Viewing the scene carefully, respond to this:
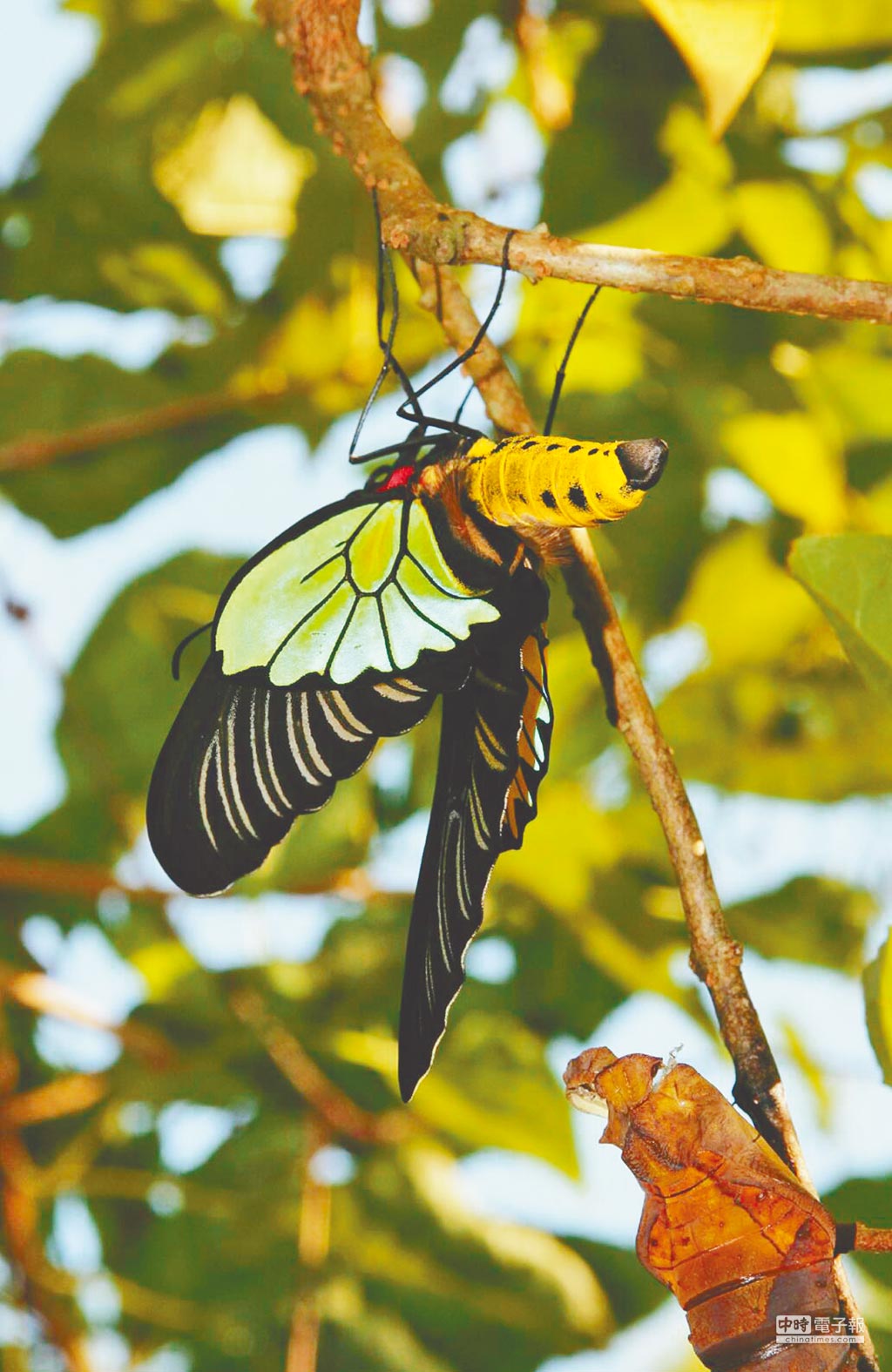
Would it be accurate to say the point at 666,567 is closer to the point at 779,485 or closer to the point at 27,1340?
the point at 779,485

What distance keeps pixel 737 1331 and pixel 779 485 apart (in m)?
0.95

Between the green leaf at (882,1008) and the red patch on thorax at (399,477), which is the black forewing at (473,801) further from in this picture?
the green leaf at (882,1008)

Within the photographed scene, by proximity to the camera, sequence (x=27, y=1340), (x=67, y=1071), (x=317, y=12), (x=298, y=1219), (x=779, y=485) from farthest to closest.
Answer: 1. (x=67, y=1071)
2. (x=27, y=1340)
3. (x=298, y=1219)
4. (x=779, y=485)
5. (x=317, y=12)

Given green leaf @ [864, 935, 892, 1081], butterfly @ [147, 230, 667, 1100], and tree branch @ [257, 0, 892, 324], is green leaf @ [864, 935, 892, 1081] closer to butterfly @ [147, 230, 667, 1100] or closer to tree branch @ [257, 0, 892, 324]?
butterfly @ [147, 230, 667, 1100]

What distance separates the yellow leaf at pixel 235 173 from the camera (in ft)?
5.08

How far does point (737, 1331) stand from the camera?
2.10 ft

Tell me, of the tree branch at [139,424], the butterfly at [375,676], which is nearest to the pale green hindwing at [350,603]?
the butterfly at [375,676]

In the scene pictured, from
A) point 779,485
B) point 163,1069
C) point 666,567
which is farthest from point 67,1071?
point 779,485

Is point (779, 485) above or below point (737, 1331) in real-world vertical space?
above

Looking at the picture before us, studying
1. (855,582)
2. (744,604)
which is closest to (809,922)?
(744,604)

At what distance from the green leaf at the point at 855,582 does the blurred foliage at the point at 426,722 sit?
49 cm

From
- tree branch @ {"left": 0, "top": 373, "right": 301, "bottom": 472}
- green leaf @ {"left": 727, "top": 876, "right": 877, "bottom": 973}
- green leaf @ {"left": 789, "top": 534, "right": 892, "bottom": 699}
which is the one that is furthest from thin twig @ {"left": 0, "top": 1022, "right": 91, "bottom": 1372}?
green leaf @ {"left": 789, "top": 534, "right": 892, "bottom": 699}

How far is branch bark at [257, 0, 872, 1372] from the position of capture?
670 mm
